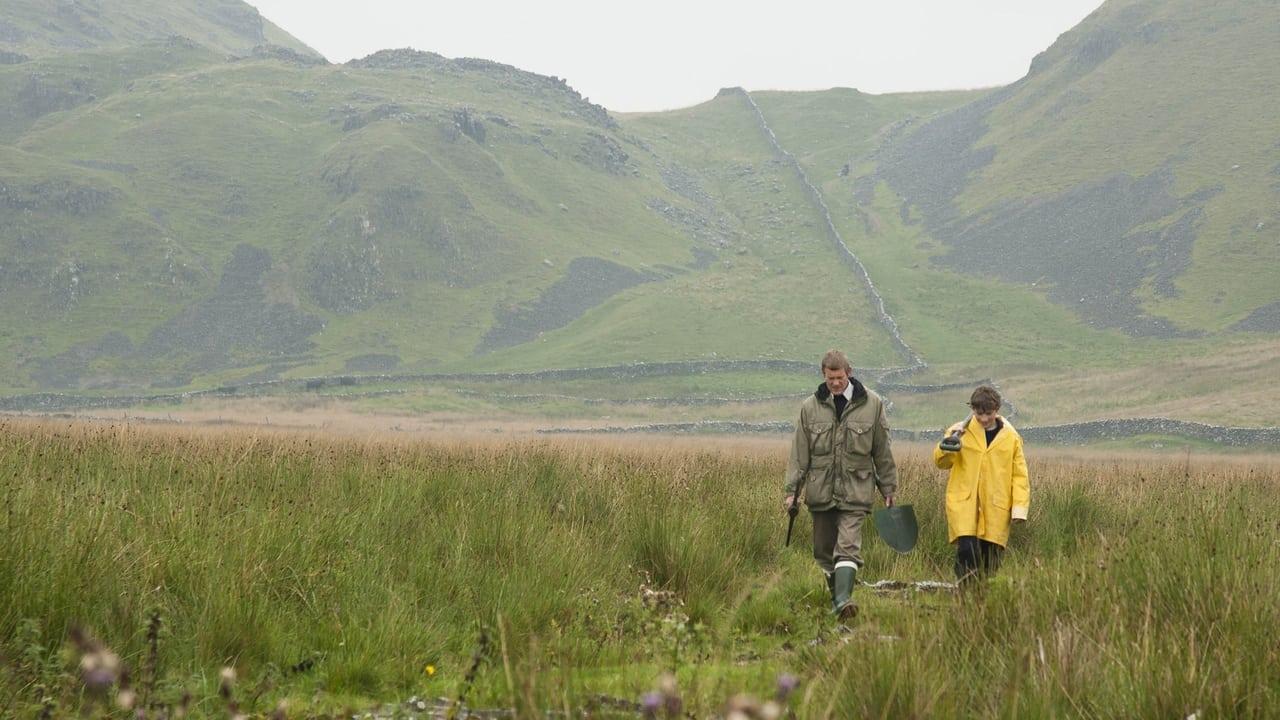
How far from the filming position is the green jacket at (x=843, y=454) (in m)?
7.88

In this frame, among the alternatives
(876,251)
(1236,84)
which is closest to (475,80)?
(876,251)

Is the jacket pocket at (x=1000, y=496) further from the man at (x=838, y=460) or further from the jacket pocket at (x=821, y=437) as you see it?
the jacket pocket at (x=821, y=437)

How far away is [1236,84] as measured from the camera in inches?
3743

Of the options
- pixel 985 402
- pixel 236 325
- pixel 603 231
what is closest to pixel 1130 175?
pixel 603 231

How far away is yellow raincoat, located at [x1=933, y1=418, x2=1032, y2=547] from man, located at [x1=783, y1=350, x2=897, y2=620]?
503mm

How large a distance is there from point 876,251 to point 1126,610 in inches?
3604

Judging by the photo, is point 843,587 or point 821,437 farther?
point 821,437

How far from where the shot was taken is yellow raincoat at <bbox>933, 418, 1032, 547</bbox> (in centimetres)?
768

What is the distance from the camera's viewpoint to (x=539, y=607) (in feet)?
20.3

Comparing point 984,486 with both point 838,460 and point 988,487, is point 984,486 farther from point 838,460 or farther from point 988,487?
point 838,460

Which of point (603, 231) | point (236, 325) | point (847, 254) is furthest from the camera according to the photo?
point (603, 231)

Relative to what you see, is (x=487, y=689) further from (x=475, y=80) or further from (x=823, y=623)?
(x=475, y=80)

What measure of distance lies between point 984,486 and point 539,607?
3675 mm

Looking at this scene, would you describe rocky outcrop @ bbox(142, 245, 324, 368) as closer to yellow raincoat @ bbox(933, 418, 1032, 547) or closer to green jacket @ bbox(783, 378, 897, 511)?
green jacket @ bbox(783, 378, 897, 511)
